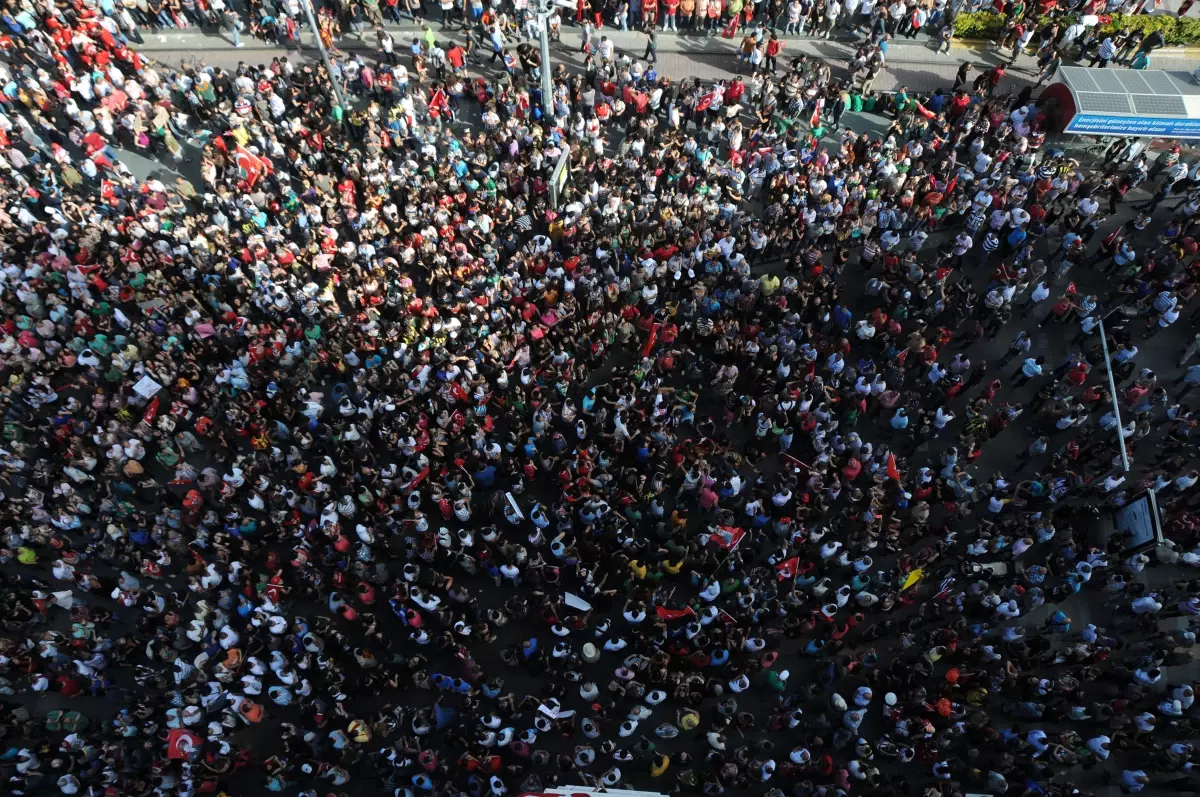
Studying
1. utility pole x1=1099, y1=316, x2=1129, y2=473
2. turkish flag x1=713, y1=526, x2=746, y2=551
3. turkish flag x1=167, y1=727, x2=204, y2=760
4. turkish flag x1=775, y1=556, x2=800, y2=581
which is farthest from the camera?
utility pole x1=1099, y1=316, x2=1129, y2=473

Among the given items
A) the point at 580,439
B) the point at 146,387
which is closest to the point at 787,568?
the point at 580,439

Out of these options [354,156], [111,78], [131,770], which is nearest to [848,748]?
[131,770]

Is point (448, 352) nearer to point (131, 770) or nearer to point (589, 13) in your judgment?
point (131, 770)

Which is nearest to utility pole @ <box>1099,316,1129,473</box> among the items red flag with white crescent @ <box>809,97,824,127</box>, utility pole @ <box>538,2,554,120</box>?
red flag with white crescent @ <box>809,97,824,127</box>

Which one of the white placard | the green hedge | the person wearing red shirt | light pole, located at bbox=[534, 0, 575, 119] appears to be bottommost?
the white placard

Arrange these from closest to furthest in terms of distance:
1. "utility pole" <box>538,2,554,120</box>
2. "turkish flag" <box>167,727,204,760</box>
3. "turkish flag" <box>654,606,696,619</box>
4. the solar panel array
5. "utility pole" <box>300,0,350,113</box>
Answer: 1. "turkish flag" <box>167,727,204,760</box>
2. "turkish flag" <box>654,606,696,619</box>
3. "utility pole" <box>538,2,554,120</box>
4. the solar panel array
5. "utility pole" <box>300,0,350,113</box>

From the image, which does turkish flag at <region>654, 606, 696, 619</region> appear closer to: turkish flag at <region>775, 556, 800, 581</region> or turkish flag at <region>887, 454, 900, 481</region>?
turkish flag at <region>775, 556, 800, 581</region>

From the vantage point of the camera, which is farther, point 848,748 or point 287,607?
point 287,607
